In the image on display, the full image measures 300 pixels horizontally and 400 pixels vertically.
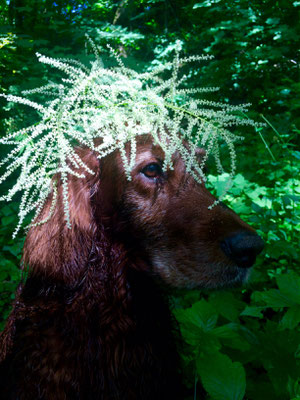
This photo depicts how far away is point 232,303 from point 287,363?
0.51m

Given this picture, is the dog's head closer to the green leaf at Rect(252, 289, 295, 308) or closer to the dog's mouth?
the dog's mouth

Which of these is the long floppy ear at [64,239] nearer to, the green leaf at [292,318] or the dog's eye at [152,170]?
the dog's eye at [152,170]

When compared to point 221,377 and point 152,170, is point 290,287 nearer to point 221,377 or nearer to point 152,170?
point 221,377

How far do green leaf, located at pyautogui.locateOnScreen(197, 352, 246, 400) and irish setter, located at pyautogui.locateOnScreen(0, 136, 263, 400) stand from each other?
40 cm

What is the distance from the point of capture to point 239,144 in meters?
4.78

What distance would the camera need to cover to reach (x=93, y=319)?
3.83ft

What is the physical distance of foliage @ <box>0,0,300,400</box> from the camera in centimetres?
103

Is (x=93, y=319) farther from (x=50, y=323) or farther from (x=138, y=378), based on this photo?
(x=138, y=378)

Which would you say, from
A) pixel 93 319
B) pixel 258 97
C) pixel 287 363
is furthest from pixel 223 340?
pixel 258 97

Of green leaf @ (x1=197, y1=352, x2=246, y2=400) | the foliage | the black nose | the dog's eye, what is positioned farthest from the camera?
the dog's eye

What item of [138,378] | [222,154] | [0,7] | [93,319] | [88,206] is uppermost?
[0,7]

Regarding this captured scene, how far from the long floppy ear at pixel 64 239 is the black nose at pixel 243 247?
0.61 meters

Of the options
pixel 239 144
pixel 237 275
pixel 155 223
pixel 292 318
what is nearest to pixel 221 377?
pixel 292 318

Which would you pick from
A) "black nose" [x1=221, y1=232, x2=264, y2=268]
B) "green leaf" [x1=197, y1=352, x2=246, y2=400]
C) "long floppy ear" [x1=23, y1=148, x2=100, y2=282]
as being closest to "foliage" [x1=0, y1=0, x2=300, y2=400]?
"green leaf" [x1=197, y1=352, x2=246, y2=400]
